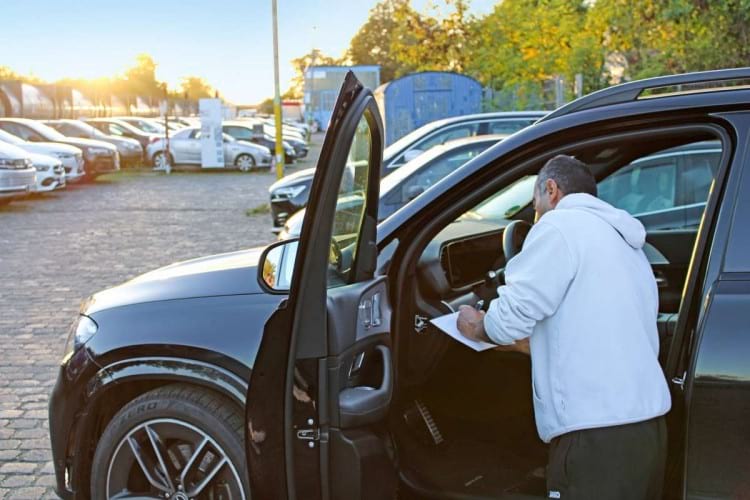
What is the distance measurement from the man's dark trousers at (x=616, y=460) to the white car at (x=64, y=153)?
19853 millimetres

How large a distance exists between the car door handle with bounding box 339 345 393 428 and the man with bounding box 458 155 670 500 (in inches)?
17.7

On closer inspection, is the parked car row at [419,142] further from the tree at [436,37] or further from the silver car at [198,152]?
the silver car at [198,152]

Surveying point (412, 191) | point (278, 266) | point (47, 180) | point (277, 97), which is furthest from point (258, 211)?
point (278, 266)

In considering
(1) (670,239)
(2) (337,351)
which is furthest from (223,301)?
(1) (670,239)

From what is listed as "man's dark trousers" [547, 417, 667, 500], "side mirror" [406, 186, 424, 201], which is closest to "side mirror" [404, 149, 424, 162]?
"side mirror" [406, 186, 424, 201]

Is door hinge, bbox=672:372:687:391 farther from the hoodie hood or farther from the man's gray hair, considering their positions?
the man's gray hair

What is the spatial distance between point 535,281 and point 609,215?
12.5 inches

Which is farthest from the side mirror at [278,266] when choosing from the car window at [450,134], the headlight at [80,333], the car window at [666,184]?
the car window at [450,134]

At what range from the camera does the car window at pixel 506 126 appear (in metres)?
10.4

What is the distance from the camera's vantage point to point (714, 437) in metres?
2.44

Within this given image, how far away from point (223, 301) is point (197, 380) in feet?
0.99

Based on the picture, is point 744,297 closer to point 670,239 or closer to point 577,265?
point 577,265

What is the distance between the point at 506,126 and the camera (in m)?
10.6

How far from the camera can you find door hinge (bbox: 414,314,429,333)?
3.38m
